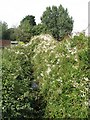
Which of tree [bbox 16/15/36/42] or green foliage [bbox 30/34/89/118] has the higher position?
tree [bbox 16/15/36/42]

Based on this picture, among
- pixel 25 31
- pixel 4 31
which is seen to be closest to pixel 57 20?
pixel 4 31

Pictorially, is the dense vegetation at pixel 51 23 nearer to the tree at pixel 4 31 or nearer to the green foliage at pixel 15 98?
the tree at pixel 4 31

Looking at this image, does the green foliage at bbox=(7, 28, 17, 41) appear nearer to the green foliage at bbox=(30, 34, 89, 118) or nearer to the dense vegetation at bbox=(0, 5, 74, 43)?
the dense vegetation at bbox=(0, 5, 74, 43)

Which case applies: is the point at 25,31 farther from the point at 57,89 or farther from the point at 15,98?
the point at 15,98

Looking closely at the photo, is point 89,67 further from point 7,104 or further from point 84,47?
point 7,104

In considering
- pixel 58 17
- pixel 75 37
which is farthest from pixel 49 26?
pixel 75 37

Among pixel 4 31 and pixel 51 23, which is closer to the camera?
pixel 4 31

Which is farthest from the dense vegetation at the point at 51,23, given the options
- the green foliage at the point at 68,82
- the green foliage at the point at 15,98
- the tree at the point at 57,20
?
the green foliage at the point at 15,98

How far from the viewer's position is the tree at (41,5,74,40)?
50.7 m

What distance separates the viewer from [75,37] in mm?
7559

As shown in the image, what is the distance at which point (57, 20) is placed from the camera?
52.9 meters

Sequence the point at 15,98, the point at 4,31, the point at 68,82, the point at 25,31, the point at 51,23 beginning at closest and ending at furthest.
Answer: the point at 15,98 < the point at 68,82 < the point at 25,31 < the point at 4,31 < the point at 51,23

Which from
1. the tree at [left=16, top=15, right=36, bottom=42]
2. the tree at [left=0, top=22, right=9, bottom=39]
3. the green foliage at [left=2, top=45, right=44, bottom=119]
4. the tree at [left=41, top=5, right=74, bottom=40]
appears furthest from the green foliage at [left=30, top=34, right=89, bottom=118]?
the tree at [left=41, top=5, right=74, bottom=40]

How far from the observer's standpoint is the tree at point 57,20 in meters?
50.7
